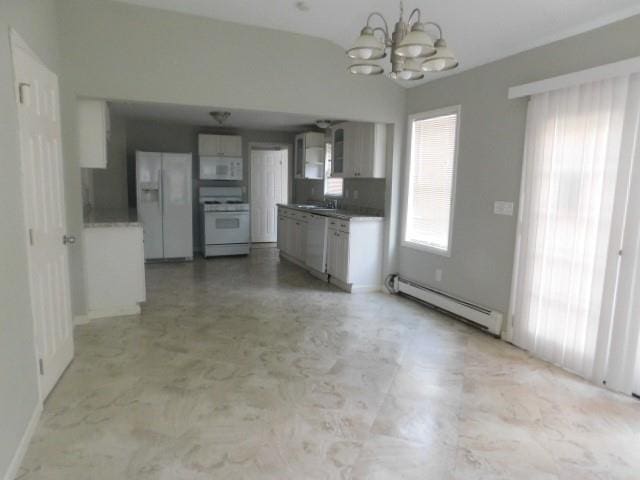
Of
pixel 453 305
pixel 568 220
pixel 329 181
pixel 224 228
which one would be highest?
pixel 329 181

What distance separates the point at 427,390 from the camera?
2898 millimetres

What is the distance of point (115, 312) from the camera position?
4.27m

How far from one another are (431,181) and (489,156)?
93 centimetres

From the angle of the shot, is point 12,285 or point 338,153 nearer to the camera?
point 12,285

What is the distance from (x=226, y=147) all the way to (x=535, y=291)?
5.72 meters

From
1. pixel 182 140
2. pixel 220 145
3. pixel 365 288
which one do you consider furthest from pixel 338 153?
pixel 182 140

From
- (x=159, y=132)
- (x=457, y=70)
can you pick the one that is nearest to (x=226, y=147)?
(x=159, y=132)

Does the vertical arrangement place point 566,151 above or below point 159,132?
below

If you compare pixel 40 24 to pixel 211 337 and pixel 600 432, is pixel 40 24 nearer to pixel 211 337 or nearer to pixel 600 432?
pixel 211 337

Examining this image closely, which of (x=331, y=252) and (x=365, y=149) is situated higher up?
(x=365, y=149)

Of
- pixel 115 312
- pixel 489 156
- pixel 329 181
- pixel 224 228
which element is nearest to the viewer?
pixel 489 156

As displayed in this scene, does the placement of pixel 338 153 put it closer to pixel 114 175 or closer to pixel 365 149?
pixel 365 149

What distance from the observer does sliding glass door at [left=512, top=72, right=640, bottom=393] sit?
2848mm

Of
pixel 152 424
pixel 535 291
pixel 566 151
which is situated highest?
pixel 566 151
